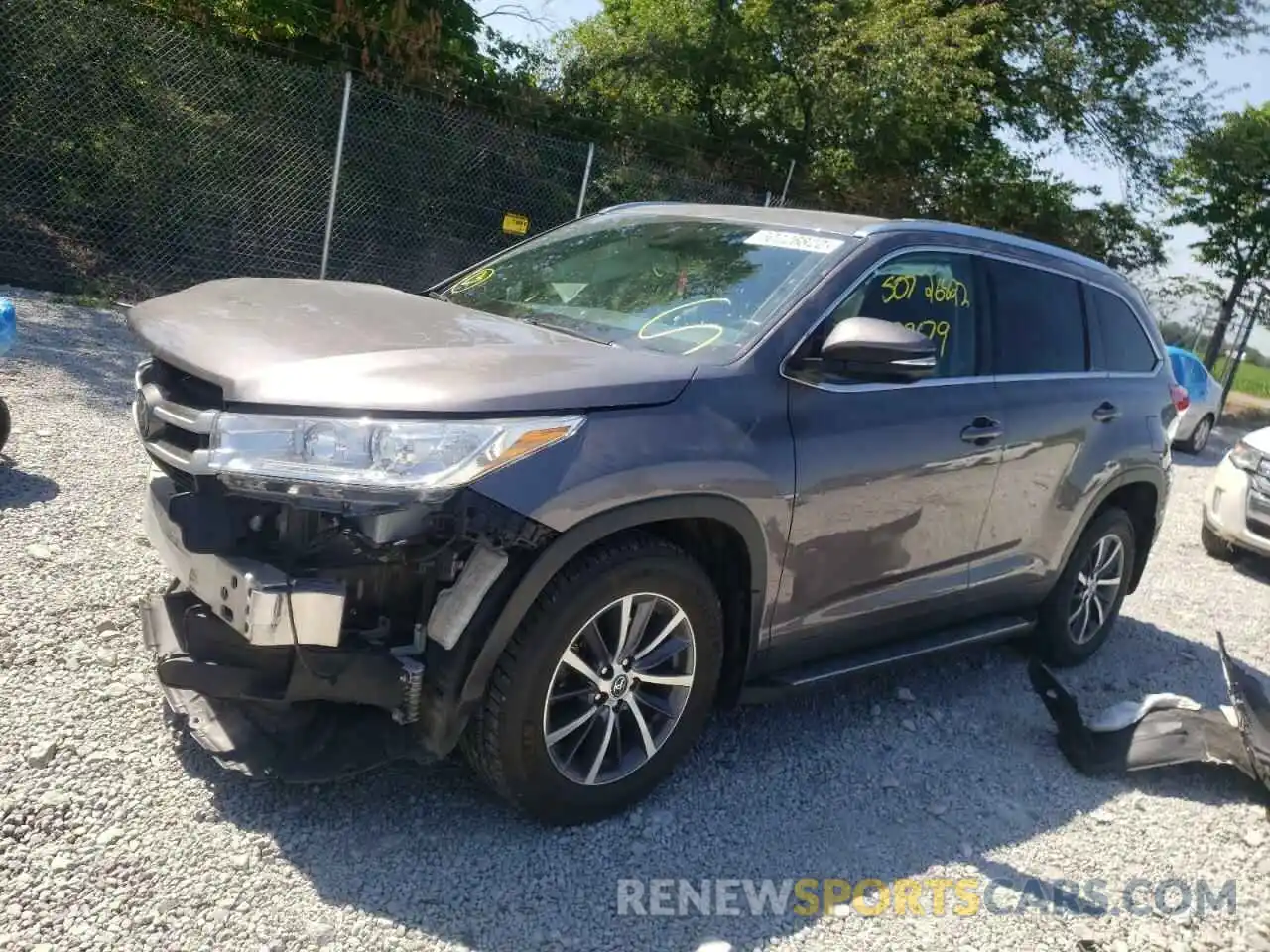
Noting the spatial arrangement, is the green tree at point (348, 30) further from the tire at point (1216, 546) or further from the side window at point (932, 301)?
the tire at point (1216, 546)

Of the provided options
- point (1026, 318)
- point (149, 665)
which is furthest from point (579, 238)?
point (149, 665)

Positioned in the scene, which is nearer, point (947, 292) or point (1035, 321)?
point (947, 292)

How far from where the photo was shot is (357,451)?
2557 millimetres

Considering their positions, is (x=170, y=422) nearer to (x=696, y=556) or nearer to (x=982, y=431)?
(x=696, y=556)

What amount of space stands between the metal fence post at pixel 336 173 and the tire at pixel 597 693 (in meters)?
8.00

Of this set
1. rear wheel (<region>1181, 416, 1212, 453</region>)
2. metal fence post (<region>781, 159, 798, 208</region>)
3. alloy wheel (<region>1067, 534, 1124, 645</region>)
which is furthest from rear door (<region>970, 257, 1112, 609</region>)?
metal fence post (<region>781, 159, 798, 208</region>)

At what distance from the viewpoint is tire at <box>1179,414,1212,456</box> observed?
13.5m

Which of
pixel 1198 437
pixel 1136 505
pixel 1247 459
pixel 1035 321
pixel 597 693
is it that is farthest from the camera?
pixel 1198 437

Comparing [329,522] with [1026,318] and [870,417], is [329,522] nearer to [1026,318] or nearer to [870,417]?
[870,417]

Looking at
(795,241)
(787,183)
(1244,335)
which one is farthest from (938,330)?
(1244,335)

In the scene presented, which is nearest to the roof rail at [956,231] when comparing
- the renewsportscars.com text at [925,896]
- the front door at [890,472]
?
the front door at [890,472]

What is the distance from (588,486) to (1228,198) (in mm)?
20138

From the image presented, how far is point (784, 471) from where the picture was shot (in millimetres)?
3232

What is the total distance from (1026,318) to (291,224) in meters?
7.82
